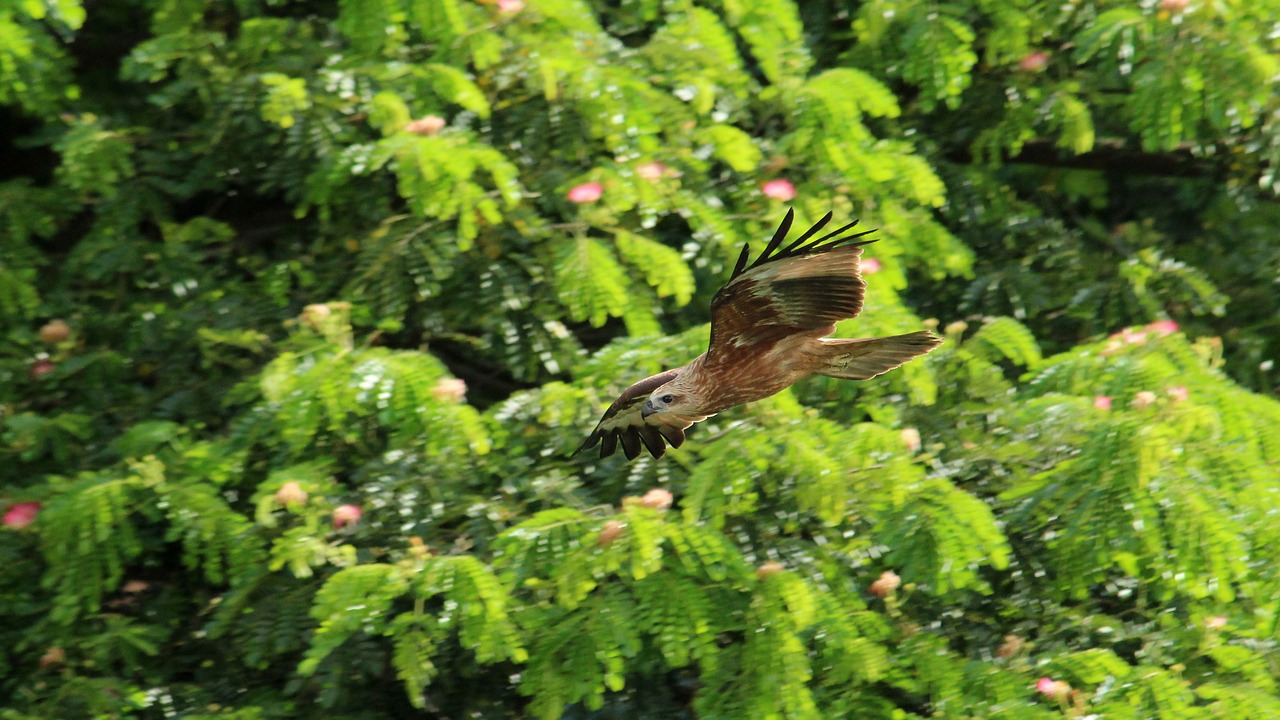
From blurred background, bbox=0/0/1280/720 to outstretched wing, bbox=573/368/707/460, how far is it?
0.20 m

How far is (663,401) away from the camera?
370 cm

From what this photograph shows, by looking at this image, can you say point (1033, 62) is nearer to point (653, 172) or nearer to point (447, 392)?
point (653, 172)

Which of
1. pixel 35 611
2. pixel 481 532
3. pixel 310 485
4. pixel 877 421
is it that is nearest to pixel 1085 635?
pixel 877 421

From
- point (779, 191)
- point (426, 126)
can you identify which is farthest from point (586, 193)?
point (779, 191)

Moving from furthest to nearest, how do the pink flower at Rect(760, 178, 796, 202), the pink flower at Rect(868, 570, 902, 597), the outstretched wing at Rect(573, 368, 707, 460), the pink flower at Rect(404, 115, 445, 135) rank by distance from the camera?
the pink flower at Rect(760, 178, 796, 202)
the pink flower at Rect(404, 115, 445, 135)
the pink flower at Rect(868, 570, 902, 597)
the outstretched wing at Rect(573, 368, 707, 460)

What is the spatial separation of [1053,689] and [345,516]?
86.8 inches

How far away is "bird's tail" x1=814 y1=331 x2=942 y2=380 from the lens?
369 centimetres

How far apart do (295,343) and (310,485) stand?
1.83ft

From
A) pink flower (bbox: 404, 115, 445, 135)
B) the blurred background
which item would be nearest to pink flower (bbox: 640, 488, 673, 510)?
the blurred background

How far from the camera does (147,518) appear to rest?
496 centimetres

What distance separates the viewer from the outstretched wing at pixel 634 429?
4008 millimetres

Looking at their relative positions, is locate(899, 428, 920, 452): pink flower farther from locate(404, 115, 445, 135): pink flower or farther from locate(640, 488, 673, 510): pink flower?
locate(404, 115, 445, 135): pink flower

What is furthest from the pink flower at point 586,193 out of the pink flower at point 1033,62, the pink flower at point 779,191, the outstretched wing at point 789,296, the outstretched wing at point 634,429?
the pink flower at point 1033,62

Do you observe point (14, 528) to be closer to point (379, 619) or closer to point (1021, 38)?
point (379, 619)
